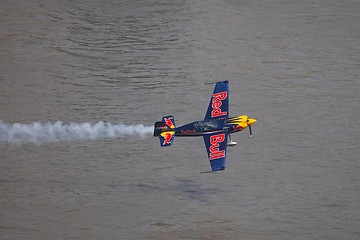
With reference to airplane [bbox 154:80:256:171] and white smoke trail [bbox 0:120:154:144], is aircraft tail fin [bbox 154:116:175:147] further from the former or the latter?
white smoke trail [bbox 0:120:154:144]

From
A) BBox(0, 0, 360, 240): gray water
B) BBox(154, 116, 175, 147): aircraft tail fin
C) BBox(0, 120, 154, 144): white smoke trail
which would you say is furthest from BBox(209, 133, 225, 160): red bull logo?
BBox(0, 120, 154, 144): white smoke trail

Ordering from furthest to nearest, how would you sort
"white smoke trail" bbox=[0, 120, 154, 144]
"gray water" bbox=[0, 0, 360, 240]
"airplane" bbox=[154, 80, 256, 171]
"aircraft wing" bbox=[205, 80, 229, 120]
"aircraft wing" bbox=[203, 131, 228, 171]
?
1. "white smoke trail" bbox=[0, 120, 154, 144]
2. "aircraft wing" bbox=[205, 80, 229, 120]
3. "airplane" bbox=[154, 80, 256, 171]
4. "gray water" bbox=[0, 0, 360, 240]
5. "aircraft wing" bbox=[203, 131, 228, 171]

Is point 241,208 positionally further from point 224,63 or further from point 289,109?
point 224,63

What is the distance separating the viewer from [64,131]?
238 ft

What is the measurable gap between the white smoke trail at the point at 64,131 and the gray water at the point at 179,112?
1.71 ft

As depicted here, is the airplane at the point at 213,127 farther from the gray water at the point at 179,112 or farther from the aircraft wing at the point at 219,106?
the gray water at the point at 179,112

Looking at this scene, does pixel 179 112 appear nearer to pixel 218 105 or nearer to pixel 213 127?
pixel 218 105

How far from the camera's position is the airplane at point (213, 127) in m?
61.3

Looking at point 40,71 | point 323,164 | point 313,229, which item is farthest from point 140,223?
point 40,71

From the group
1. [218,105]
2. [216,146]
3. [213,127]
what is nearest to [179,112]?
[218,105]

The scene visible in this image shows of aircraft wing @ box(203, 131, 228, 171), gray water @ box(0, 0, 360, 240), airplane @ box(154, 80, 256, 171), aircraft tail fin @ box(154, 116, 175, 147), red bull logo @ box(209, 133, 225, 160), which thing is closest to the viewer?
aircraft wing @ box(203, 131, 228, 171)

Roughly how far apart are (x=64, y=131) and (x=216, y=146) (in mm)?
16720

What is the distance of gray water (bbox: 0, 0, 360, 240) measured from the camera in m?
61.1

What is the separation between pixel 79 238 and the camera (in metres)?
58.2
